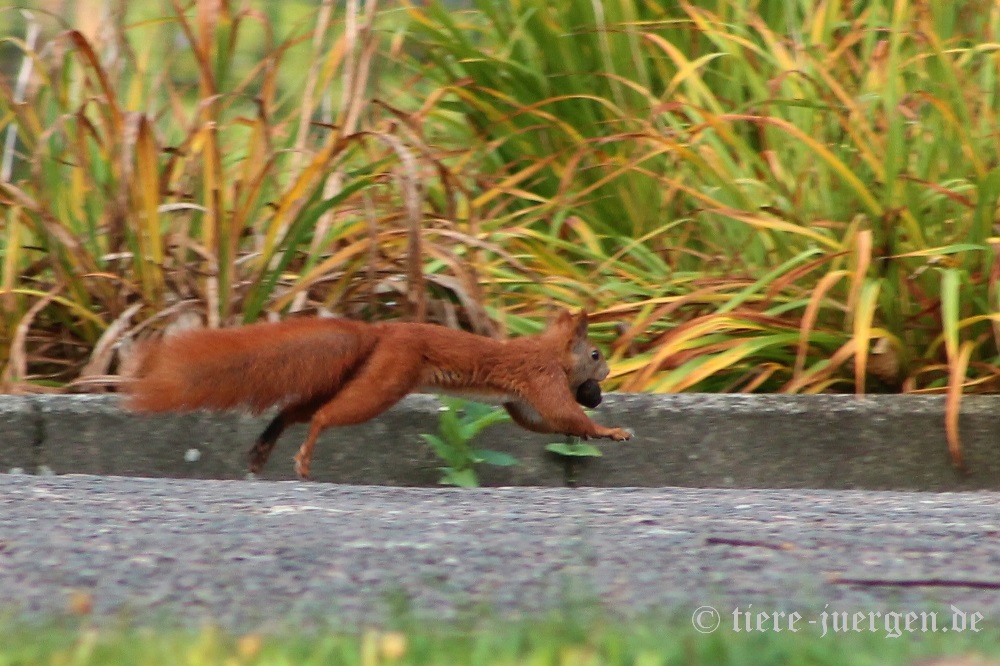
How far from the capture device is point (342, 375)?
15.0 feet

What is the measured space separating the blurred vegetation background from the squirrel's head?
11.7 inches

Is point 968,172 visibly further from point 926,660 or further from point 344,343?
point 926,660

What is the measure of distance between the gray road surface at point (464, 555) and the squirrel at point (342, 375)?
0.53 metres


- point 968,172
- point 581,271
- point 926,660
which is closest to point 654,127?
point 581,271

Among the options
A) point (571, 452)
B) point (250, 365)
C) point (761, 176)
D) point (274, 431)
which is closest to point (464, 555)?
point (250, 365)

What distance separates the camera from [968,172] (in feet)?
19.1

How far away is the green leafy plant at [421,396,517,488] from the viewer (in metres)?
4.77

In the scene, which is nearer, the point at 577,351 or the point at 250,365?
the point at 250,365

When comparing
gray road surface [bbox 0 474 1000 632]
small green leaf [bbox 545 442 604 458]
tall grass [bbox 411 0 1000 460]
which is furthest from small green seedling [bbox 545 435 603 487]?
gray road surface [bbox 0 474 1000 632]

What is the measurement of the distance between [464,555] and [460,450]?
186 centimetres

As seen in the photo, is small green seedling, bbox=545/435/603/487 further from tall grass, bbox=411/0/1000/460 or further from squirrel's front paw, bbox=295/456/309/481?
squirrel's front paw, bbox=295/456/309/481

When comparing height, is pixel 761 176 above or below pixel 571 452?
above

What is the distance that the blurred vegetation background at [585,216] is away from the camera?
5309 millimetres

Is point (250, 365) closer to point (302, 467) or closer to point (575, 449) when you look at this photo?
point (302, 467)
